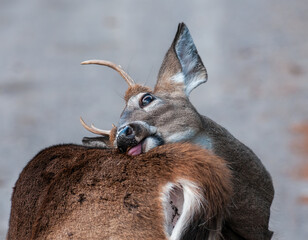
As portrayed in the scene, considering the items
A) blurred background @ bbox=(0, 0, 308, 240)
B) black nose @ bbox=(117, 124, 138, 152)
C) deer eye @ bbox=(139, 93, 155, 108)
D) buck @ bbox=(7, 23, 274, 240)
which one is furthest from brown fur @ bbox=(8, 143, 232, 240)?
blurred background @ bbox=(0, 0, 308, 240)

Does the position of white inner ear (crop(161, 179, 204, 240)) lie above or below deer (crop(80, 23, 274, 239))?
below

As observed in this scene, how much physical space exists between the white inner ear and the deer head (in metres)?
0.86

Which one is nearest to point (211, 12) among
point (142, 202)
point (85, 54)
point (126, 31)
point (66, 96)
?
point (126, 31)

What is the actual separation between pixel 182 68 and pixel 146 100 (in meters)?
0.51

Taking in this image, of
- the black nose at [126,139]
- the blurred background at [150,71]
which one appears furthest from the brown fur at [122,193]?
the blurred background at [150,71]

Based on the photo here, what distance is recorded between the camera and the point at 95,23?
13555 mm

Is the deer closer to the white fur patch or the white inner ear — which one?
the white fur patch

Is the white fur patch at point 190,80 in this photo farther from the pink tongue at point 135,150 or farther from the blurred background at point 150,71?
the blurred background at point 150,71

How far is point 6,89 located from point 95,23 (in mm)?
→ 2686

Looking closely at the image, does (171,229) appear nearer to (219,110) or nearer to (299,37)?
(219,110)

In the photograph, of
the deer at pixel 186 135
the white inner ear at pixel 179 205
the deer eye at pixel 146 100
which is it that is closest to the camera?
the white inner ear at pixel 179 205

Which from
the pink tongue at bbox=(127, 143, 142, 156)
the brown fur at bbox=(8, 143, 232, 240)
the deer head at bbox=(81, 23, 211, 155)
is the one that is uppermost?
the deer head at bbox=(81, 23, 211, 155)

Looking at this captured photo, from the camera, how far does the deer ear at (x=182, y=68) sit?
559cm

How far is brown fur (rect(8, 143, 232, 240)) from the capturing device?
355 centimetres
